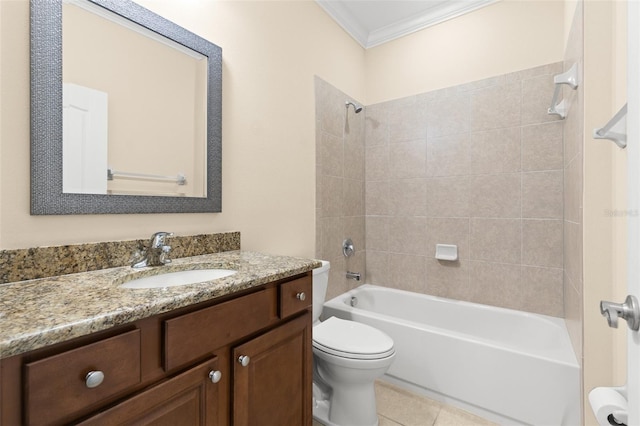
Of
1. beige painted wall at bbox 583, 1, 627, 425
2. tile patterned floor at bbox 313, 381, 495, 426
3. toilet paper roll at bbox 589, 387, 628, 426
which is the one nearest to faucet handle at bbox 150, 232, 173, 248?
→ tile patterned floor at bbox 313, 381, 495, 426

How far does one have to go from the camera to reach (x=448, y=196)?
2291 mm

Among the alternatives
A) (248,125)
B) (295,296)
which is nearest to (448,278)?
(295,296)

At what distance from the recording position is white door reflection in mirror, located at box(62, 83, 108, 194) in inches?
38.6

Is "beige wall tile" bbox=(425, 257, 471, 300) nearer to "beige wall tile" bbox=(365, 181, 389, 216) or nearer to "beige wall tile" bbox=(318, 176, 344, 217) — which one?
"beige wall tile" bbox=(365, 181, 389, 216)

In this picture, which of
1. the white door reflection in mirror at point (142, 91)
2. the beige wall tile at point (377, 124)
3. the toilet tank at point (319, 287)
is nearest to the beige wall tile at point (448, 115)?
the beige wall tile at point (377, 124)

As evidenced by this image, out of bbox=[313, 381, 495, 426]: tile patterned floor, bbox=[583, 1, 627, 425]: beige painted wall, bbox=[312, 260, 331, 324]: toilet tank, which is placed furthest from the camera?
bbox=[312, 260, 331, 324]: toilet tank

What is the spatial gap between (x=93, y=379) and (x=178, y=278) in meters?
0.56

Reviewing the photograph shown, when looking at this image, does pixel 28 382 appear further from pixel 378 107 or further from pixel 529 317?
pixel 378 107

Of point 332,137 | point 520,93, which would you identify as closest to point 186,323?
point 332,137

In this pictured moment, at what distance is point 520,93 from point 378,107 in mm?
1034

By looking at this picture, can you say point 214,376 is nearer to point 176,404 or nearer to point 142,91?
point 176,404

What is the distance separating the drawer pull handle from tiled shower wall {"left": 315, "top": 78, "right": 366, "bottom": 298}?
1.55m

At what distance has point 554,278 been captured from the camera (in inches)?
75.8

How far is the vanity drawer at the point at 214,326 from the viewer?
730mm
